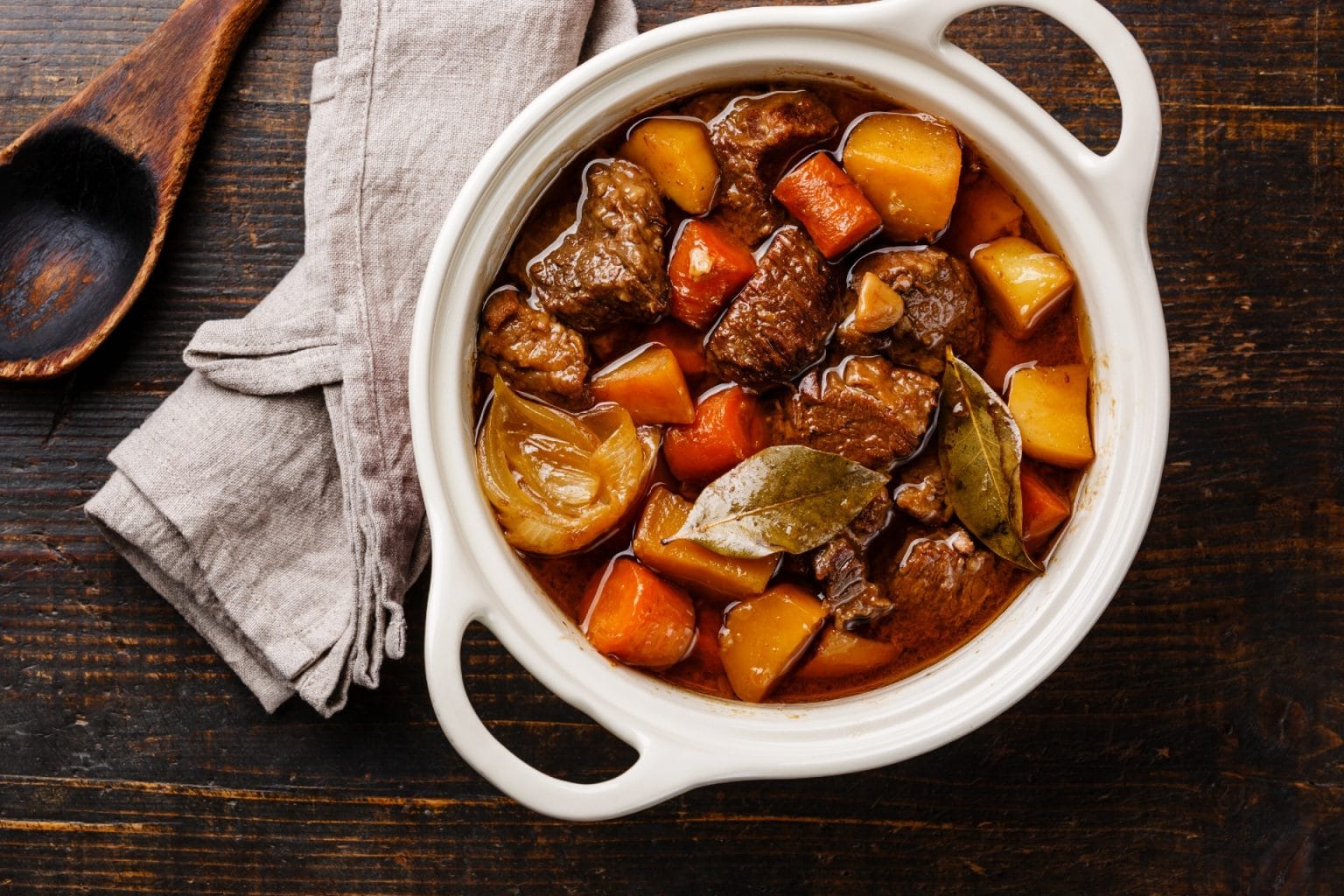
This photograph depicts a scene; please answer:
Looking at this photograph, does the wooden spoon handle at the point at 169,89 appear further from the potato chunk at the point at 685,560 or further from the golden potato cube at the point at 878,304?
the golden potato cube at the point at 878,304

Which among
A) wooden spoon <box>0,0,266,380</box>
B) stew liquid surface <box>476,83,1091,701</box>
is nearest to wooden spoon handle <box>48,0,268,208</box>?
wooden spoon <box>0,0,266,380</box>

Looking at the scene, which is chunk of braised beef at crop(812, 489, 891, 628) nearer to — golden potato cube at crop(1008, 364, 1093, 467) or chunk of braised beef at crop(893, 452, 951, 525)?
chunk of braised beef at crop(893, 452, 951, 525)

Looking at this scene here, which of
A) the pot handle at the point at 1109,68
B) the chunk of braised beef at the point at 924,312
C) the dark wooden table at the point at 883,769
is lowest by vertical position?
the dark wooden table at the point at 883,769

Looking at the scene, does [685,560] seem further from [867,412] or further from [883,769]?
[883,769]

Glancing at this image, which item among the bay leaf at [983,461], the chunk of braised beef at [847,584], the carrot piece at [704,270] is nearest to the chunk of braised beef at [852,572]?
the chunk of braised beef at [847,584]

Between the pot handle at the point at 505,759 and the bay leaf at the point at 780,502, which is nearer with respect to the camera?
the pot handle at the point at 505,759

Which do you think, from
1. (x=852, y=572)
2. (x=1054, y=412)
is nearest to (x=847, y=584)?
(x=852, y=572)

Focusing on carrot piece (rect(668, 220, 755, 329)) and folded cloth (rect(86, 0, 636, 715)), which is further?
folded cloth (rect(86, 0, 636, 715))
